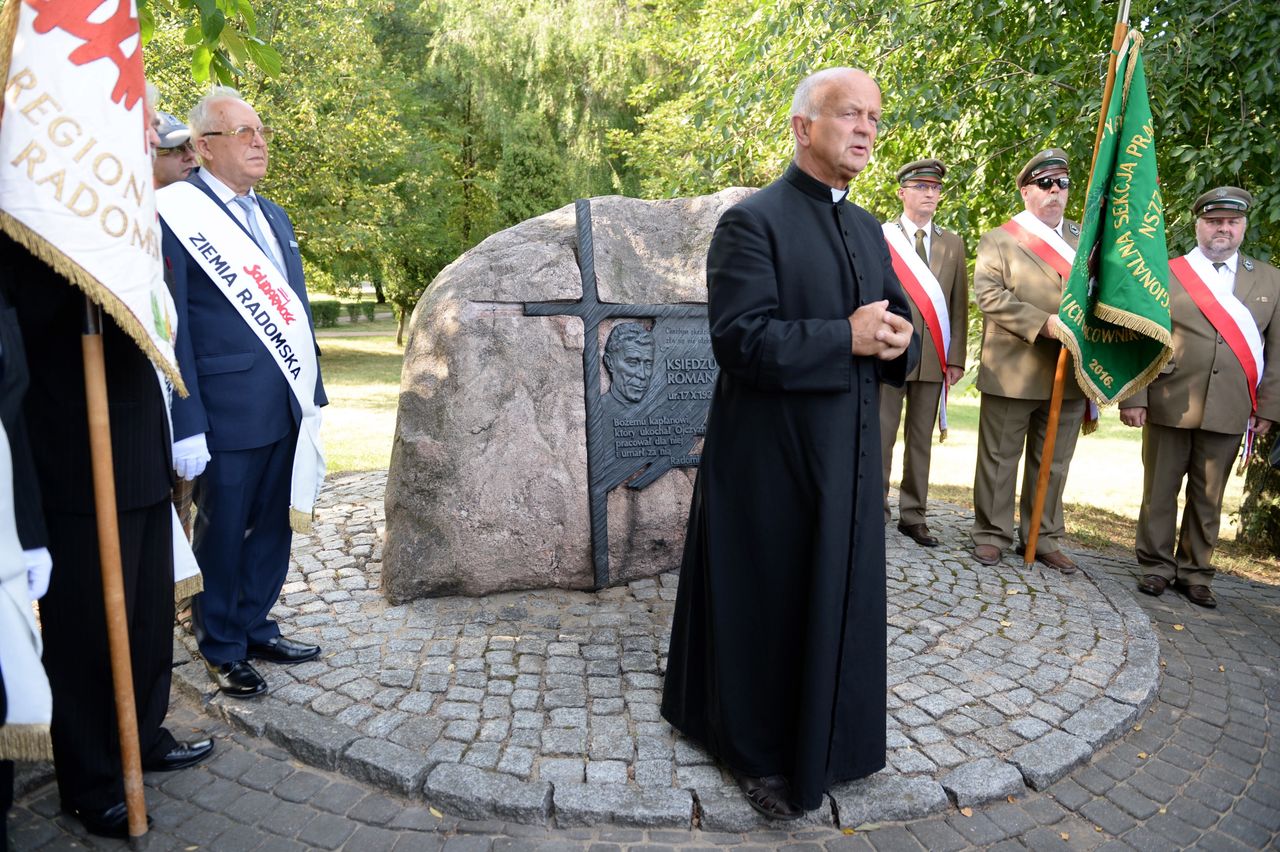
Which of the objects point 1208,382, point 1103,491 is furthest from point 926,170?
point 1103,491

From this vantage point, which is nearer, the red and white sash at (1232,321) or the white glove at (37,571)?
the white glove at (37,571)

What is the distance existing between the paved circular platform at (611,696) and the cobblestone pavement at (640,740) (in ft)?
0.03

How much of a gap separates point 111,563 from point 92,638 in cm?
30

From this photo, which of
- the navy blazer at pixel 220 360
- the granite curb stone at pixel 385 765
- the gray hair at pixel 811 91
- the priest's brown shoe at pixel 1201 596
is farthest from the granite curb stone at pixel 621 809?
the priest's brown shoe at pixel 1201 596

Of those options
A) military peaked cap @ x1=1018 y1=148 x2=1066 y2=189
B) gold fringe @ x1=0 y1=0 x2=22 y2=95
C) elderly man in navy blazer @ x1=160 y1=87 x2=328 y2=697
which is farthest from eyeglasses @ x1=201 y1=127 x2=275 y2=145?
military peaked cap @ x1=1018 y1=148 x2=1066 y2=189

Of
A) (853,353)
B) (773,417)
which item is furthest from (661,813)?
(853,353)

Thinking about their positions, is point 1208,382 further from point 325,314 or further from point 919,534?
point 325,314

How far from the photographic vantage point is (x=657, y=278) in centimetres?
439

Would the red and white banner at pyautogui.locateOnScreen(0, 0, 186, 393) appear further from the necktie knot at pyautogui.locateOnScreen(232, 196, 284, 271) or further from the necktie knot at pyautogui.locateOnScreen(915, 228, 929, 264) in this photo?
the necktie knot at pyautogui.locateOnScreen(915, 228, 929, 264)

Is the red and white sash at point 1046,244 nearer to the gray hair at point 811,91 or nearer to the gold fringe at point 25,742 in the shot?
the gray hair at point 811,91

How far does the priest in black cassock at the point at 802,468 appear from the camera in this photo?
2.52m

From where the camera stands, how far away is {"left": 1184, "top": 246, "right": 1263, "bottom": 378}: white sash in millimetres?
4688

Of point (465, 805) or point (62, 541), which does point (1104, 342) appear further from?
point (62, 541)

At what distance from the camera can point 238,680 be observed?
3.25 metres
